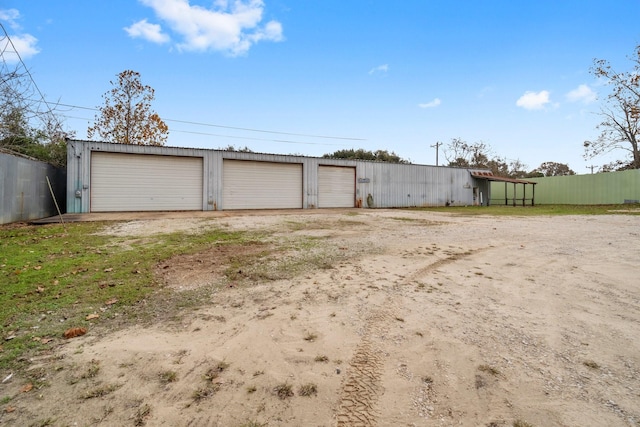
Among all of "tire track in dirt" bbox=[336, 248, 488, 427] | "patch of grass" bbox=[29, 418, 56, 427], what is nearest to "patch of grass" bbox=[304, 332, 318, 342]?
"tire track in dirt" bbox=[336, 248, 488, 427]

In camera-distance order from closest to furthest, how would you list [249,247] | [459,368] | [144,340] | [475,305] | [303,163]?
1. [459,368]
2. [144,340]
3. [475,305]
4. [249,247]
5. [303,163]

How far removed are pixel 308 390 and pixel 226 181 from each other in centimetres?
1718

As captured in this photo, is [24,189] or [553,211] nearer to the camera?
[24,189]

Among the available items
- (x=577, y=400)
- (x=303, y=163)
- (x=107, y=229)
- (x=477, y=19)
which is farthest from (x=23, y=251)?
(x=477, y=19)

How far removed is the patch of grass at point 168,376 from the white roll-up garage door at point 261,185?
54.0 feet

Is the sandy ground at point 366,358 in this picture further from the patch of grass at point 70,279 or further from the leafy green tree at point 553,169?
the leafy green tree at point 553,169

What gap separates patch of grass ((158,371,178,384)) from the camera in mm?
2238

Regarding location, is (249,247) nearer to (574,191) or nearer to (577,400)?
(577,400)

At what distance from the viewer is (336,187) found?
21.6 m

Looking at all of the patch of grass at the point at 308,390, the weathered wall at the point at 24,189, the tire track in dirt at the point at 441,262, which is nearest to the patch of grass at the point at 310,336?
the patch of grass at the point at 308,390

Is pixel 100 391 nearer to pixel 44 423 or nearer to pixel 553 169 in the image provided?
pixel 44 423

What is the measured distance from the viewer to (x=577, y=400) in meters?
1.99

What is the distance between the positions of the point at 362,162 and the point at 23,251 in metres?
19.0

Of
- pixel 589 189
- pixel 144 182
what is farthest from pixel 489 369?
pixel 589 189
